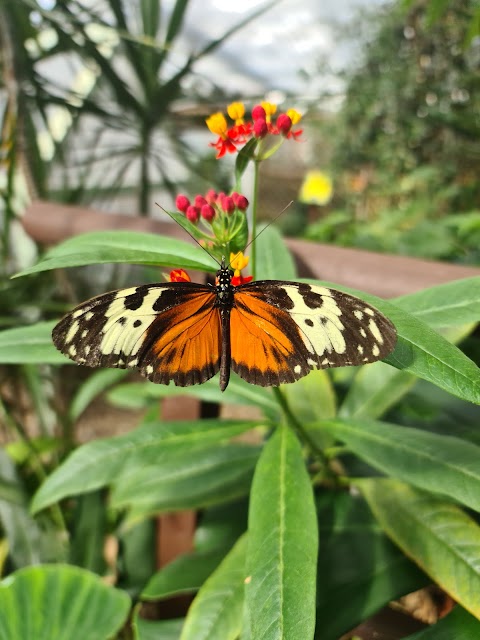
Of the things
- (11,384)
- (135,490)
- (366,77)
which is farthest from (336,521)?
(366,77)

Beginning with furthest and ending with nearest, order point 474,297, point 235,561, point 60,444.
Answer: point 60,444, point 235,561, point 474,297

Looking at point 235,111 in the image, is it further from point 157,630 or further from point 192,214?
point 157,630

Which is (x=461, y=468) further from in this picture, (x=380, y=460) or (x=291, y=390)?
(x=291, y=390)

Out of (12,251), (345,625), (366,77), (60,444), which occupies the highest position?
(366,77)

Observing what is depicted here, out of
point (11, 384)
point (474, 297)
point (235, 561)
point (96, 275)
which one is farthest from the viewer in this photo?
point (96, 275)

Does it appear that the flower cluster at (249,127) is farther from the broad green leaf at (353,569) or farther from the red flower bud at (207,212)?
the broad green leaf at (353,569)

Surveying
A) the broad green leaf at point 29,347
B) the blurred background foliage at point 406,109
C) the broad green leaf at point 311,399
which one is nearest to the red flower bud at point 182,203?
the broad green leaf at point 29,347
